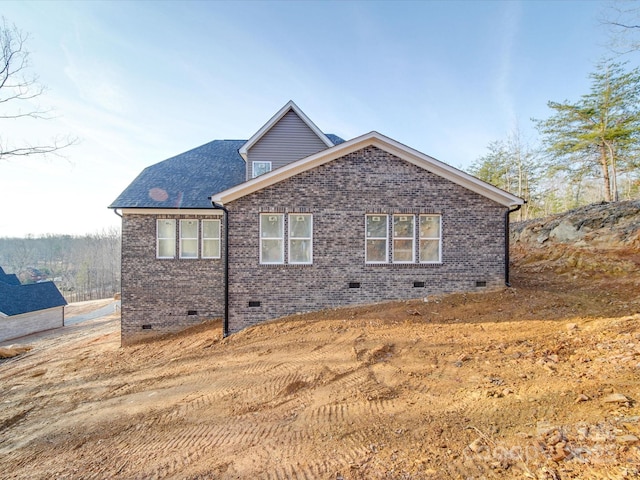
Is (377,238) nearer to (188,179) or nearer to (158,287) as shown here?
(158,287)

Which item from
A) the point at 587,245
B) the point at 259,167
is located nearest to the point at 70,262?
the point at 259,167

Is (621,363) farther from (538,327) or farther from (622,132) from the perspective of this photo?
(622,132)

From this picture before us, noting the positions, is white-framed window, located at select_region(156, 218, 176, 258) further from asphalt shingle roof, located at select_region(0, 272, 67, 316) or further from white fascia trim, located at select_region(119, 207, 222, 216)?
asphalt shingle roof, located at select_region(0, 272, 67, 316)

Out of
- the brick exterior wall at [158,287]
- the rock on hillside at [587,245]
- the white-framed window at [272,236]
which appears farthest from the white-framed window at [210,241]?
the rock on hillside at [587,245]

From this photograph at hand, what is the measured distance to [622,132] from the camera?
17875 millimetres

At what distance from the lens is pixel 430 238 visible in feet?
31.6

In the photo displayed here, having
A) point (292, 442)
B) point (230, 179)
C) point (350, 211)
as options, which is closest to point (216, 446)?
point (292, 442)

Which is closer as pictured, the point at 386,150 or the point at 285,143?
the point at 386,150

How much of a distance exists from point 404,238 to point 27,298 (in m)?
33.9

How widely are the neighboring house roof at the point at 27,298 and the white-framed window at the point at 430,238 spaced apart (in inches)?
1250

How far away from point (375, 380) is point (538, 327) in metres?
4.59

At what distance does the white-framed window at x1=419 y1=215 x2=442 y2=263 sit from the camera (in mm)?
9641

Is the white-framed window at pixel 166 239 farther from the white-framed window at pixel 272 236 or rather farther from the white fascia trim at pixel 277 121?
the white-framed window at pixel 272 236

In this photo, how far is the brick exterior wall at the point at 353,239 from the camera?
30.2ft
